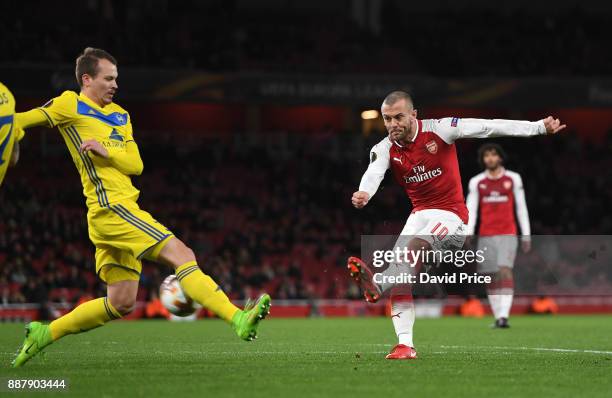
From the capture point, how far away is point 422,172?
8.42 metres

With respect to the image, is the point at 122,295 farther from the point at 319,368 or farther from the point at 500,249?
the point at 500,249

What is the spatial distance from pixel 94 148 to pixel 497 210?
8.97 meters

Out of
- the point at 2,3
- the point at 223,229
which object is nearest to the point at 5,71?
the point at 2,3

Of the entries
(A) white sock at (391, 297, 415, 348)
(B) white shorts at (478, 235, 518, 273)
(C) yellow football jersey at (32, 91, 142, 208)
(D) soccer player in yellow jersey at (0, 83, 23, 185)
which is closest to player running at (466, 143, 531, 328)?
(B) white shorts at (478, 235, 518, 273)

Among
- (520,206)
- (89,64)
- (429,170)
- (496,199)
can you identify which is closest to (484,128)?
(429,170)

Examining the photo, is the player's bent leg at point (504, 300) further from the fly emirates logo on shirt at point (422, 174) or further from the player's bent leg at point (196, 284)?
the player's bent leg at point (196, 284)

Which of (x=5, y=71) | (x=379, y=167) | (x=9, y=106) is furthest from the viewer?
(x=5, y=71)

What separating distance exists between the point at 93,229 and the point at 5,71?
736 inches

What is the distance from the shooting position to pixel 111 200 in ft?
23.8

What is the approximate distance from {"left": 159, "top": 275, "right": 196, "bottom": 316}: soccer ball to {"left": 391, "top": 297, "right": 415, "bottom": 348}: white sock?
1729mm

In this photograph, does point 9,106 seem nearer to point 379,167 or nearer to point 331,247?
point 379,167

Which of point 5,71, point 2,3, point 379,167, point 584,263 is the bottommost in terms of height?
point 584,263

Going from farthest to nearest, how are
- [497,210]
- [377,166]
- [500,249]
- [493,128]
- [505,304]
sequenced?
1. [497,210]
2. [500,249]
3. [505,304]
4. [377,166]
5. [493,128]

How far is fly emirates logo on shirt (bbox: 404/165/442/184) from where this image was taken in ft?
27.6
